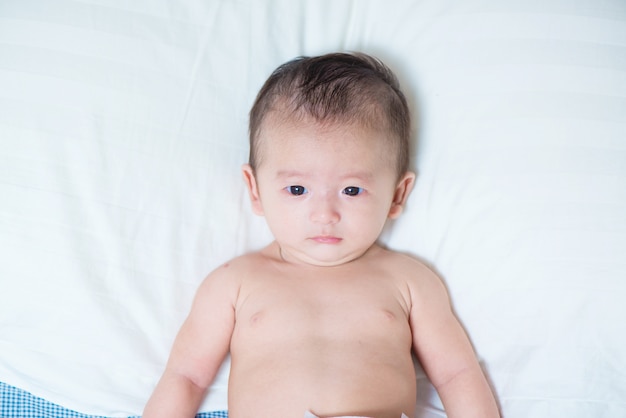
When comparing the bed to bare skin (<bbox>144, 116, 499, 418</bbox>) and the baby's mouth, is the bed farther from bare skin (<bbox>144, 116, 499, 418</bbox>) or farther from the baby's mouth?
the baby's mouth

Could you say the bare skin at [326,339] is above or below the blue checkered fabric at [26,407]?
above

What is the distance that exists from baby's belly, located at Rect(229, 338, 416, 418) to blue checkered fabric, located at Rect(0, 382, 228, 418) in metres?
0.39

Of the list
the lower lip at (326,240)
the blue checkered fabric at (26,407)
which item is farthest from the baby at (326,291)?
the blue checkered fabric at (26,407)

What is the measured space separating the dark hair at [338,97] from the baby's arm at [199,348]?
0.29 metres

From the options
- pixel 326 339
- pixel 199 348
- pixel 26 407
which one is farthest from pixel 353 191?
pixel 26 407

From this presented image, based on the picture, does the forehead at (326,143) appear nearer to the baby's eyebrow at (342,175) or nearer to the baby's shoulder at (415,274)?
the baby's eyebrow at (342,175)

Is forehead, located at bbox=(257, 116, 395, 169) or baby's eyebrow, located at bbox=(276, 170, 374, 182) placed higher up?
forehead, located at bbox=(257, 116, 395, 169)

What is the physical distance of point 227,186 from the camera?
4.88 ft

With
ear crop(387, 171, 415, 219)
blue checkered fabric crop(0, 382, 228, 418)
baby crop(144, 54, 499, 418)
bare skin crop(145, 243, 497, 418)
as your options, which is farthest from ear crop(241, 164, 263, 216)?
blue checkered fabric crop(0, 382, 228, 418)

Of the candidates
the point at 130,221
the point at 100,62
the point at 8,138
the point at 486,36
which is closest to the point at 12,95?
the point at 8,138

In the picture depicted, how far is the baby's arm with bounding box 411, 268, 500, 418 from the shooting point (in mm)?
1350

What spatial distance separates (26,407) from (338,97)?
94 centimetres

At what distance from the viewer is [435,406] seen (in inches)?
57.6

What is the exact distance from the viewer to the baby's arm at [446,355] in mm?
1350
